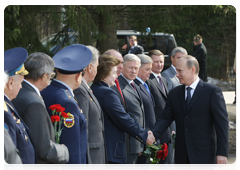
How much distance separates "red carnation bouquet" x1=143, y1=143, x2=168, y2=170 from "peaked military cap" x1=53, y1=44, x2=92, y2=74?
1733mm

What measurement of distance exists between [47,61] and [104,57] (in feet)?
3.95

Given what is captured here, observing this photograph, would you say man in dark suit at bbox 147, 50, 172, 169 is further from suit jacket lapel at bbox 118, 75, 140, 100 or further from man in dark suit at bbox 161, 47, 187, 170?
suit jacket lapel at bbox 118, 75, 140, 100

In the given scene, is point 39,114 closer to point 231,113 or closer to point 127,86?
point 127,86

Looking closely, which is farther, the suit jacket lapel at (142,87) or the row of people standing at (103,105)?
the suit jacket lapel at (142,87)

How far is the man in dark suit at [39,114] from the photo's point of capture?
246 centimetres

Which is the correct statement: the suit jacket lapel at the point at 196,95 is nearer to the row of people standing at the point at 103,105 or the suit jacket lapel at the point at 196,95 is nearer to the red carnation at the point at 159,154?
the row of people standing at the point at 103,105

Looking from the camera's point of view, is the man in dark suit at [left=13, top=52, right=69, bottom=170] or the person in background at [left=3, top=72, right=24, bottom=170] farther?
the man in dark suit at [left=13, top=52, right=69, bottom=170]

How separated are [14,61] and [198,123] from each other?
2.27 metres

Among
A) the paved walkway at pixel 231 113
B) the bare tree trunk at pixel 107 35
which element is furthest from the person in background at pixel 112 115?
the bare tree trunk at pixel 107 35

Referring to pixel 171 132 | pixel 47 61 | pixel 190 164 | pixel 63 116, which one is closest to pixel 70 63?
pixel 47 61

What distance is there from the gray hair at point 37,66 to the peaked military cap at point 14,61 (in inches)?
11.3

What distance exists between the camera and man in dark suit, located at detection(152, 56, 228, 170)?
3.63 metres

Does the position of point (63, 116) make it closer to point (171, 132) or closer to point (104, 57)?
point (104, 57)

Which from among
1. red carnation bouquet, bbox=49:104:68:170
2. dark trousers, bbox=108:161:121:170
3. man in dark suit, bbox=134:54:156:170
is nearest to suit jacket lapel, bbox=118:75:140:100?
man in dark suit, bbox=134:54:156:170
